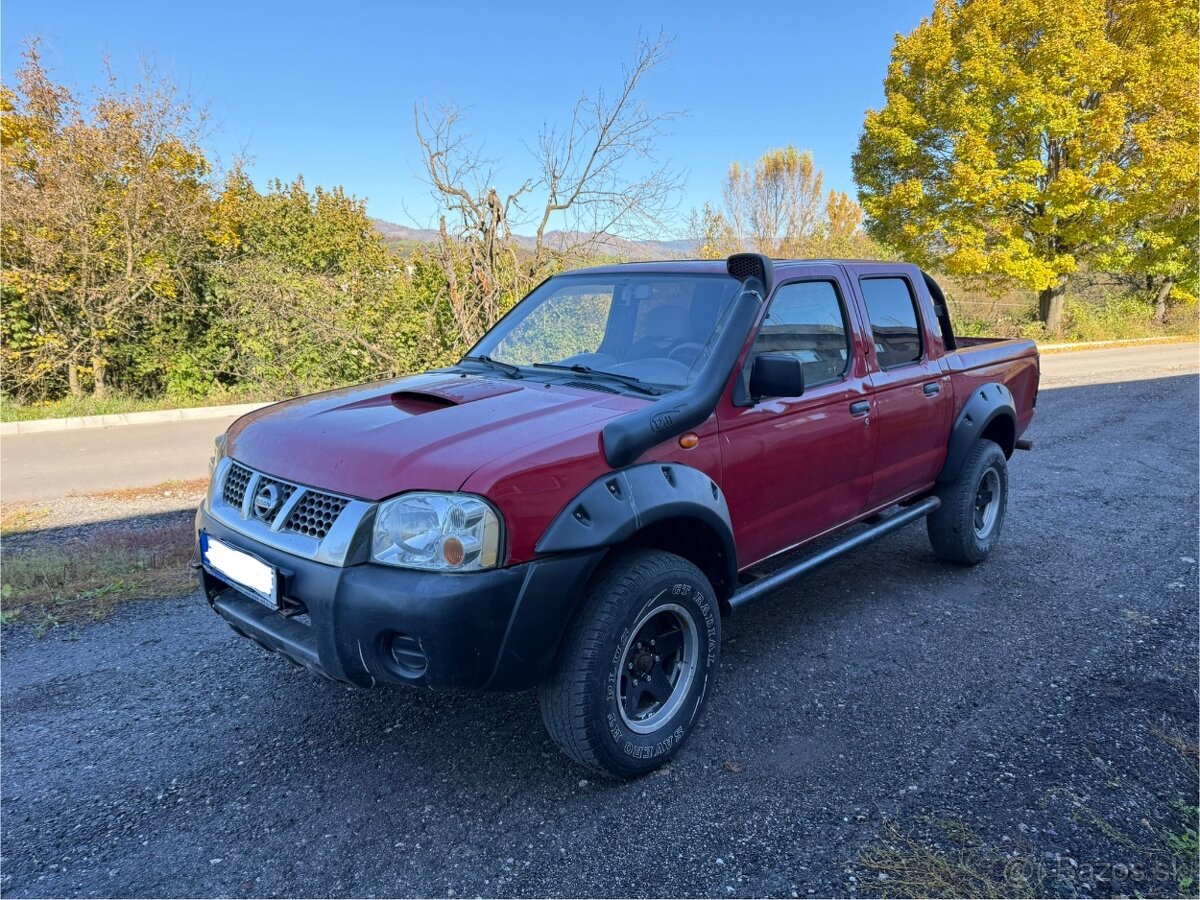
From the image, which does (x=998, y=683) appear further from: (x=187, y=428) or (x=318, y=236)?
(x=318, y=236)

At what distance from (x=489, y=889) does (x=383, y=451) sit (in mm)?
1422

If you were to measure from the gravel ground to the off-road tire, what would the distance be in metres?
0.43

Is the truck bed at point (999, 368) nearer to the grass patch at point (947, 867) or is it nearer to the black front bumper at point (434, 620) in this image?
the grass patch at point (947, 867)

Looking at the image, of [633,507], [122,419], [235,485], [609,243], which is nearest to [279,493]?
[235,485]

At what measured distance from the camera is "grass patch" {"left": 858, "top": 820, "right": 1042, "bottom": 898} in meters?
2.26

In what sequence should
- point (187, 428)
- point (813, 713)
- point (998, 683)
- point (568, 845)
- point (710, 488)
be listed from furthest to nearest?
point (187, 428)
point (998, 683)
point (813, 713)
point (710, 488)
point (568, 845)

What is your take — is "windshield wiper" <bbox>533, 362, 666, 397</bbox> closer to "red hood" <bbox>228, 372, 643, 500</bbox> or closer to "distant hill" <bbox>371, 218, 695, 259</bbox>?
"red hood" <bbox>228, 372, 643, 500</bbox>

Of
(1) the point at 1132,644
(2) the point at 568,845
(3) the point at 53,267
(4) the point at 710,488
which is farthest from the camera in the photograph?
(3) the point at 53,267

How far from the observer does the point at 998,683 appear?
3492 mm

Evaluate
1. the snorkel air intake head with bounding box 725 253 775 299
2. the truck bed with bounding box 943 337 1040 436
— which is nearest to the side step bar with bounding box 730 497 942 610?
the truck bed with bounding box 943 337 1040 436

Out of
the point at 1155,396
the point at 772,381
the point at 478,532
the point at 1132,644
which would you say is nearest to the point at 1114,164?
the point at 1155,396

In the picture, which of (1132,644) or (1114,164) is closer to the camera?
(1132,644)

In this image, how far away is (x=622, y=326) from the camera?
3662mm

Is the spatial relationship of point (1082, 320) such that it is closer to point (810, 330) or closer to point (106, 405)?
point (810, 330)
